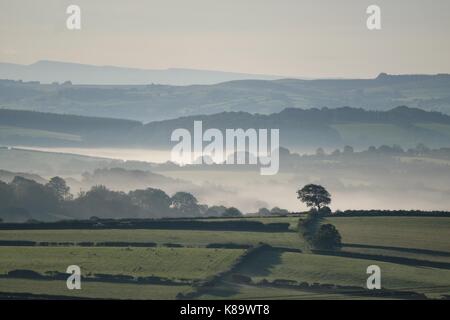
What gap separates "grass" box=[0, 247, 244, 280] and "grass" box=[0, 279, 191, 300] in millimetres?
3848

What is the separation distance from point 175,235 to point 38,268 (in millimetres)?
21115

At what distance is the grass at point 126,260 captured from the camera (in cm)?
9769

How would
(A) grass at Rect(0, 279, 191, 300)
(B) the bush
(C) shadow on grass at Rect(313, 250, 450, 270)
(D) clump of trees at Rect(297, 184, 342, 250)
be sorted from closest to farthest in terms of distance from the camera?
(A) grass at Rect(0, 279, 191, 300) < (C) shadow on grass at Rect(313, 250, 450, 270) < (B) the bush < (D) clump of trees at Rect(297, 184, 342, 250)

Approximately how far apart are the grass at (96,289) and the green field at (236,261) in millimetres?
75

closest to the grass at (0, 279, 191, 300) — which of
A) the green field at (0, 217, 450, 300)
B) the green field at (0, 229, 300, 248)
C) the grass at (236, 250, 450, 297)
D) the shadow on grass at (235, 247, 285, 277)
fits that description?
the green field at (0, 217, 450, 300)

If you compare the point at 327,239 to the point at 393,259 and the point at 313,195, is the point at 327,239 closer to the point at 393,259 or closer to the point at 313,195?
the point at 393,259

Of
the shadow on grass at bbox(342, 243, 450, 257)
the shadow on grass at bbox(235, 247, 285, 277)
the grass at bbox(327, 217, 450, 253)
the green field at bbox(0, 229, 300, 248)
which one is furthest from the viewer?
the grass at bbox(327, 217, 450, 253)

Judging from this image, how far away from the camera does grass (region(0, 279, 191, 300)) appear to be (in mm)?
87188

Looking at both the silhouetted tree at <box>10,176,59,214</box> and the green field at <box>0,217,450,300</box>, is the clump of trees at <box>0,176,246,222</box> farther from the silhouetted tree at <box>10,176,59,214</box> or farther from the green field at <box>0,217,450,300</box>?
the green field at <box>0,217,450,300</box>

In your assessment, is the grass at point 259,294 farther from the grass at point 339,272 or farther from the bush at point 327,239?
the bush at point 327,239

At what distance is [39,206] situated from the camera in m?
185

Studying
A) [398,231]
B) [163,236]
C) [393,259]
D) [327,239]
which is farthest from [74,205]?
[393,259]
